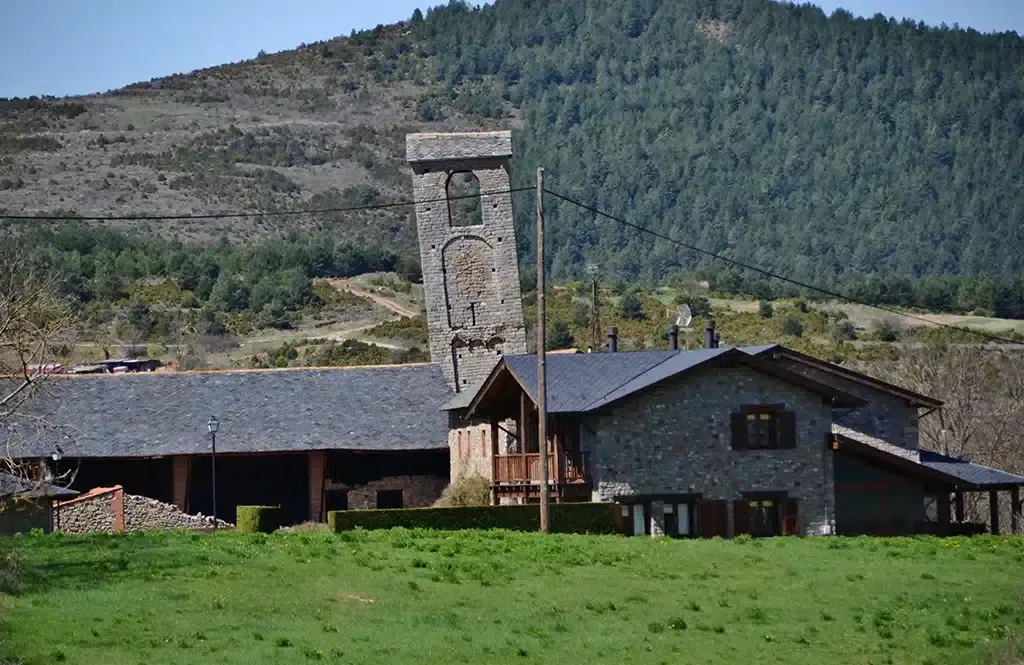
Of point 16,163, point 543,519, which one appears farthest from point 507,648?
point 16,163

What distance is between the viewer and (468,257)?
6619 centimetres

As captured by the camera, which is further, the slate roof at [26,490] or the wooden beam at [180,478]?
the wooden beam at [180,478]

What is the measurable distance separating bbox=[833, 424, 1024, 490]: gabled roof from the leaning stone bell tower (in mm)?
14509

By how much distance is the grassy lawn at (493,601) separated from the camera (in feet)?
88.2

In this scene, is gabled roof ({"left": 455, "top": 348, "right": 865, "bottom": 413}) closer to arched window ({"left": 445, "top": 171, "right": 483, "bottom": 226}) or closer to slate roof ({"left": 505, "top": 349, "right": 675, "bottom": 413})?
slate roof ({"left": 505, "top": 349, "right": 675, "bottom": 413})

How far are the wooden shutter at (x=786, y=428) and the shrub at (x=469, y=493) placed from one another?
320 inches

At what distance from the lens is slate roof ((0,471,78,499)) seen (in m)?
39.8

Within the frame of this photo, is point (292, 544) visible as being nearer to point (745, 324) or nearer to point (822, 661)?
point (822, 661)

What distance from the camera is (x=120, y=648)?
25703 millimetres

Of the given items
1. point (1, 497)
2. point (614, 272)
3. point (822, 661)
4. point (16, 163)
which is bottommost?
point (822, 661)

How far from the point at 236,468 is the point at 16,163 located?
112 metres

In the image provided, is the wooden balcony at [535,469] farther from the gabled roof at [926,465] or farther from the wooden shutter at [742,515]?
the gabled roof at [926,465]

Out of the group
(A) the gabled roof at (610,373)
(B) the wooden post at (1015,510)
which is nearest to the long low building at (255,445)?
(A) the gabled roof at (610,373)

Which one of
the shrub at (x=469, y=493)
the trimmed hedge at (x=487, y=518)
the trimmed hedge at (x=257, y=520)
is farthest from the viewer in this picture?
the shrub at (x=469, y=493)
